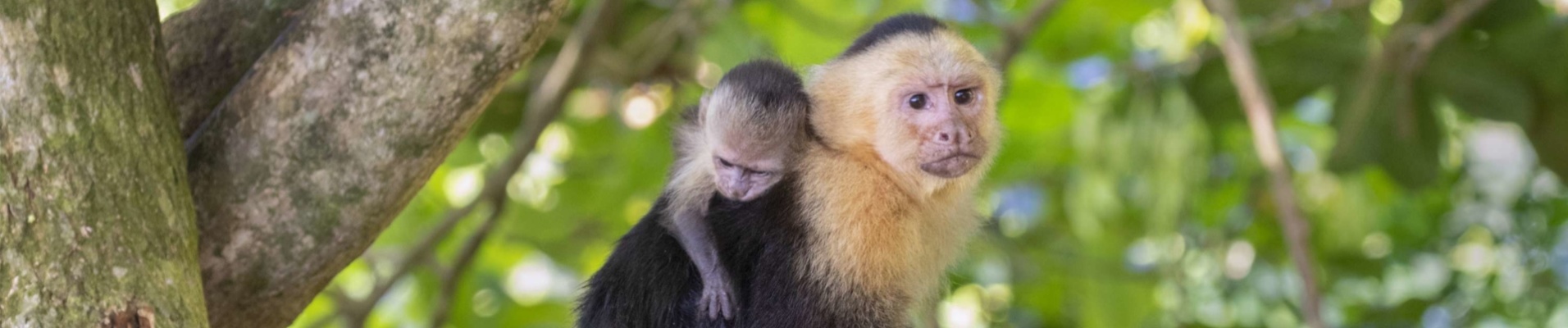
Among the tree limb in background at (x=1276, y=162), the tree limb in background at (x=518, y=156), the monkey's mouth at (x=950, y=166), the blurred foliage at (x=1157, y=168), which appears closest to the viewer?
the monkey's mouth at (x=950, y=166)

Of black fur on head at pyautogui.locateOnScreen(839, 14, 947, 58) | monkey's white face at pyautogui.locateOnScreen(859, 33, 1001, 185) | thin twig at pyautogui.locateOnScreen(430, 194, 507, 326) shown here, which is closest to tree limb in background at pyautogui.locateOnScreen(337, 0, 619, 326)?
thin twig at pyautogui.locateOnScreen(430, 194, 507, 326)

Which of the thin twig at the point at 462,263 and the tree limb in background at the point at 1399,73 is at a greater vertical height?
the tree limb in background at the point at 1399,73

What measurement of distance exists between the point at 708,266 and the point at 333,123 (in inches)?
22.2

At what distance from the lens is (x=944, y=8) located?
3.58 meters

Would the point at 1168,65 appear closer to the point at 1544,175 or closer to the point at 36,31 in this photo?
the point at 1544,175

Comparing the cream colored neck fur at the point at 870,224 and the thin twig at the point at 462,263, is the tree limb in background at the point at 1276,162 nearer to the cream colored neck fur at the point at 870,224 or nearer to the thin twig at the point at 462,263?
the cream colored neck fur at the point at 870,224

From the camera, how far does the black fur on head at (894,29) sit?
2287 millimetres

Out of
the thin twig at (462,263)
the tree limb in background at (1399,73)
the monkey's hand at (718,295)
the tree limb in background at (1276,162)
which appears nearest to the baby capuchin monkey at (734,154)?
the monkey's hand at (718,295)

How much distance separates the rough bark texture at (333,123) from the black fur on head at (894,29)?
2.21 ft

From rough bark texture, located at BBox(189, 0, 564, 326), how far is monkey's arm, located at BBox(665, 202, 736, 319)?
378 mm

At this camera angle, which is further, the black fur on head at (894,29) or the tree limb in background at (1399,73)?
the tree limb in background at (1399,73)

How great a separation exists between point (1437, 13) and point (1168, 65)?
0.65m

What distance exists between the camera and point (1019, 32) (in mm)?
3258

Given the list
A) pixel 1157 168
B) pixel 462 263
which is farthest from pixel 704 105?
pixel 462 263
